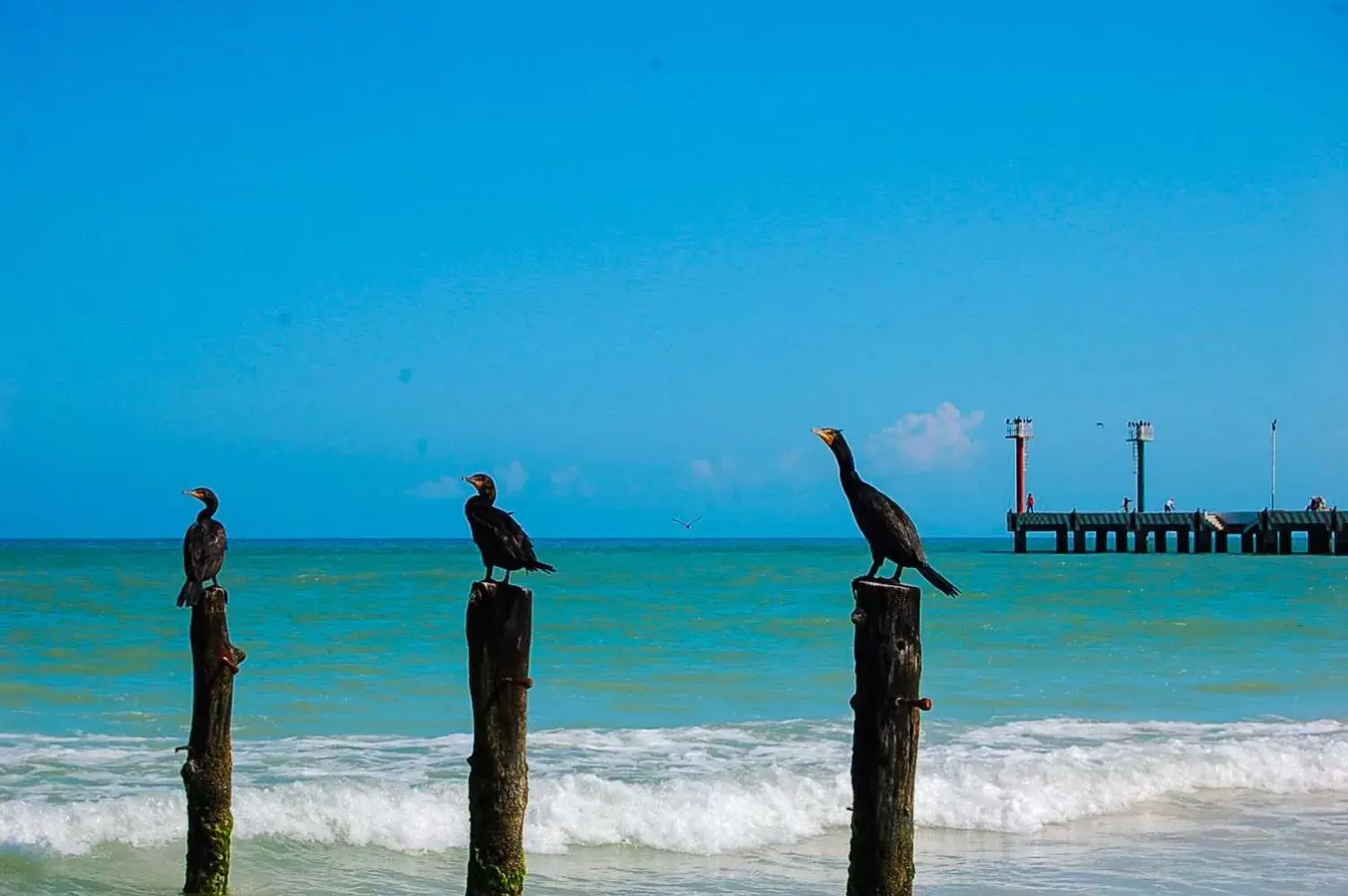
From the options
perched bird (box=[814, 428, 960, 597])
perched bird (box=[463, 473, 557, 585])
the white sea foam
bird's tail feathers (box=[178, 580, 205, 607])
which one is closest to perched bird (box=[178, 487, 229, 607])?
bird's tail feathers (box=[178, 580, 205, 607])

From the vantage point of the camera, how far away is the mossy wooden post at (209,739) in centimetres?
859

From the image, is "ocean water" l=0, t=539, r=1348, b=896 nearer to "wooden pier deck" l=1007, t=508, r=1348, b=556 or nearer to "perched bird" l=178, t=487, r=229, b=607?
"perched bird" l=178, t=487, r=229, b=607

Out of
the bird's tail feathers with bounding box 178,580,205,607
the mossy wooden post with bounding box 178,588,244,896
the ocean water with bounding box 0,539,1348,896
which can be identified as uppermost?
the bird's tail feathers with bounding box 178,580,205,607

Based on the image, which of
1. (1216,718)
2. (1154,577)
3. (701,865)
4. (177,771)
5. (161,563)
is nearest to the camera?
(701,865)

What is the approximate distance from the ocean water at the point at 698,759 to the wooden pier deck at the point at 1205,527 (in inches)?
1722

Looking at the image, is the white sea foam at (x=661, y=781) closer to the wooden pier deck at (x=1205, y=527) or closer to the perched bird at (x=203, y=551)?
the perched bird at (x=203, y=551)

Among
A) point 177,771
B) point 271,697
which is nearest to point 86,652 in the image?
point 271,697

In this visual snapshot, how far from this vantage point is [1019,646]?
26.2 metres

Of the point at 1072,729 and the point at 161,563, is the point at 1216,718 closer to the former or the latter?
the point at 1072,729

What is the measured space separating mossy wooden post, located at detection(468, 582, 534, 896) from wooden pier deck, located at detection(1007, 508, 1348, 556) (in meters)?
70.2

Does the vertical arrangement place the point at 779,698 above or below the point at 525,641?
below

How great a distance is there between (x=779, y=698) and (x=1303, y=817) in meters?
7.86

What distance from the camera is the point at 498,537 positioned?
802 cm

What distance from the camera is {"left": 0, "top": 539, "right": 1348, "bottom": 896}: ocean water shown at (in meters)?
10.2
